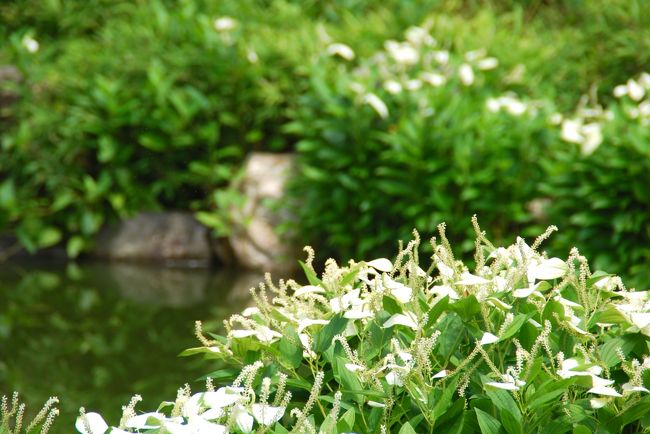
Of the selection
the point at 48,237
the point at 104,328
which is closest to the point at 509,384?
the point at 104,328

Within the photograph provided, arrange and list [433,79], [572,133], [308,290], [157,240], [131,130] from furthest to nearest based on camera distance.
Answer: [131,130]
[157,240]
[433,79]
[572,133]
[308,290]

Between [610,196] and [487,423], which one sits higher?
[610,196]

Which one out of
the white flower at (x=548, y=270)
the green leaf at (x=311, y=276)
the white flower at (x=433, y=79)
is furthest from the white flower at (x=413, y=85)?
the white flower at (x=548, y=270)

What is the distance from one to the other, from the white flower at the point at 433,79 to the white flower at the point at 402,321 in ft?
16.5

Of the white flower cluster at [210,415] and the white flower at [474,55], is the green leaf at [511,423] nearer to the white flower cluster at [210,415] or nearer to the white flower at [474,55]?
the white flower cluster at [210,415]

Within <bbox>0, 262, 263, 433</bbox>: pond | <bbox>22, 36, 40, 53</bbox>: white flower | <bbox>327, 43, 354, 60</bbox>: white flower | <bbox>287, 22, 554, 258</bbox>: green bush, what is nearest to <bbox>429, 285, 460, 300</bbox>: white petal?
<bbox>0, 262, 263, 433</bbox>: pond

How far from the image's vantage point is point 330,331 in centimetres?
193

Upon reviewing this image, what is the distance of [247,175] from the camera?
7.48 metres

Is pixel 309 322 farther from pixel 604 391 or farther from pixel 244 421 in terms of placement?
pixel 604 391

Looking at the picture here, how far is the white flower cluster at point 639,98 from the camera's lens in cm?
593

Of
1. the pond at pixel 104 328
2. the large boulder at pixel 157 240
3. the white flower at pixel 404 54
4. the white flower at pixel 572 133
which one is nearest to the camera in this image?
the pond at pixel 104 328

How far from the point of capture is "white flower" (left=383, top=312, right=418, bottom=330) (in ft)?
6.09

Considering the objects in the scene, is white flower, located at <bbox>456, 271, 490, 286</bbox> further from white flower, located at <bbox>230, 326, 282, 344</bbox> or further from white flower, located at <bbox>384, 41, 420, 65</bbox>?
white flower, located at <bbox>384, 41, 420, 65</bbox>

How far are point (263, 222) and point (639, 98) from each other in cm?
284
